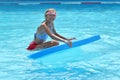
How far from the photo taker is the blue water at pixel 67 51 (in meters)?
5.28

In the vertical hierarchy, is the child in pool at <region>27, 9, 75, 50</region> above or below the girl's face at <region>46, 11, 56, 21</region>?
below

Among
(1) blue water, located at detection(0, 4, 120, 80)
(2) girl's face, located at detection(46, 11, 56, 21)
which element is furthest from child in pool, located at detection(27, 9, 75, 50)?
(1) blue water, located at detection(0, 4, 120, 80)

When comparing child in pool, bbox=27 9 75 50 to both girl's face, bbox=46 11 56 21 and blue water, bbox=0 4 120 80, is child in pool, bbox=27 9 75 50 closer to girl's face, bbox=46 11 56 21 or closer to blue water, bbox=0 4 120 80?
girl's face, bbox=46 11 56 21

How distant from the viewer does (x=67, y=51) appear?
5992 millimetres

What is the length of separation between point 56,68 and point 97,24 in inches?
175

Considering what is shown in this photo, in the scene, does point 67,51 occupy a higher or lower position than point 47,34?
lower

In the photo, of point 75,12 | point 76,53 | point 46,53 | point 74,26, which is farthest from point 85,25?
point 46,53

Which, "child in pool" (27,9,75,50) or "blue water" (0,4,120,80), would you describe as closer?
"blue water" (0,4,120,80)

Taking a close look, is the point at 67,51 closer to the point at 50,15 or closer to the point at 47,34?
the point at 47,34

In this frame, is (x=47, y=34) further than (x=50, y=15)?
Yes

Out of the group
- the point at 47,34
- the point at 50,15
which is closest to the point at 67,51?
the point at 47,34

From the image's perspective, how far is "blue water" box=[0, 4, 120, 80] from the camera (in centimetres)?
528

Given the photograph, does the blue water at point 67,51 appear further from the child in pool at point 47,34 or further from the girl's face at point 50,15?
the girl's face at point 50,15

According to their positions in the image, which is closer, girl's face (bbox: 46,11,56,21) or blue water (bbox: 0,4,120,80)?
blue water (bbox: 0,4,120,80)
